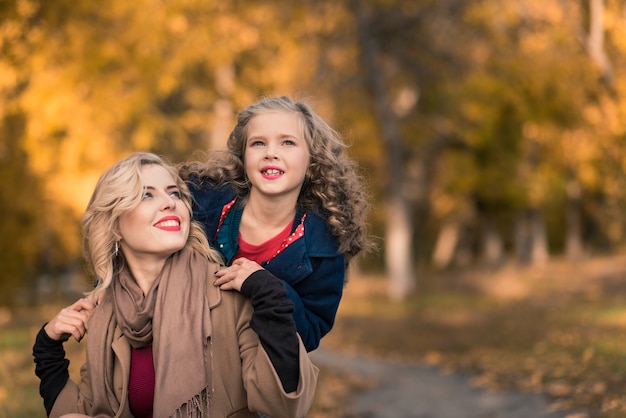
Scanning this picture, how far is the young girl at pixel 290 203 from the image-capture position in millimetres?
3646

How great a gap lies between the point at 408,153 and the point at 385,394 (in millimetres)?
17713

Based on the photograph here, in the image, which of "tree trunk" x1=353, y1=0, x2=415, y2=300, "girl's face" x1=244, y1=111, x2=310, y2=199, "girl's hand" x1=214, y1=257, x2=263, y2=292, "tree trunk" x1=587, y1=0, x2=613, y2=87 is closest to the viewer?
"girl's hand" x1=214, y1=257, x2=263, y2=292

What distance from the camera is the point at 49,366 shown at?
3.48m

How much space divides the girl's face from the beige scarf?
0.47 meters

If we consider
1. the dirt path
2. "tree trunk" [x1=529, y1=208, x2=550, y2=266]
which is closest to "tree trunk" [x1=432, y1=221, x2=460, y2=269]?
"tree trunk" [x1=529, y1=208, x2=550, y2=266]

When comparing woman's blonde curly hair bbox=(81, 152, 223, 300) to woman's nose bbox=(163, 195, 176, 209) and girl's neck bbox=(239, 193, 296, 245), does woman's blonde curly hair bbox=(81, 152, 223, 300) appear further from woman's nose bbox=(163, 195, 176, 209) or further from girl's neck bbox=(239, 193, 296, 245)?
girl's neck bbox=(239, 193, 296, 245)

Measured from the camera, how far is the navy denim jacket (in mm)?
3584

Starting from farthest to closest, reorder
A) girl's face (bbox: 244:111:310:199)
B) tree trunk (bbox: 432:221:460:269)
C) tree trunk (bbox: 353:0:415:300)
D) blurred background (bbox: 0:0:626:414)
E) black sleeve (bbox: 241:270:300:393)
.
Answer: tree trunk (bbox: 432:221:460:269), tree trunk (bbox: 353:0:415:300), blurred background (bbox: 0:0:626:414), girl's face (bbox: 244:111:310:199), black sleeve (bbox: 241:270:300:393)

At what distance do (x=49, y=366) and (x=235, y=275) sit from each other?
33.7 inches

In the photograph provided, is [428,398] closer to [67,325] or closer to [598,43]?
[67,325]

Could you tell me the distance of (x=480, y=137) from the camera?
77.0 feet

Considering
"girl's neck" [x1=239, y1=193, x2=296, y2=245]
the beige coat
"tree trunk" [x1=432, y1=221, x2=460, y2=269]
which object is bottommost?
"tree trunk" [x1=432, y1=221, x2=460, y2=269]

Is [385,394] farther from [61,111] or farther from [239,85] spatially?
[239,85]

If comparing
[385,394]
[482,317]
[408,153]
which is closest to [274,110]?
[385,394]
